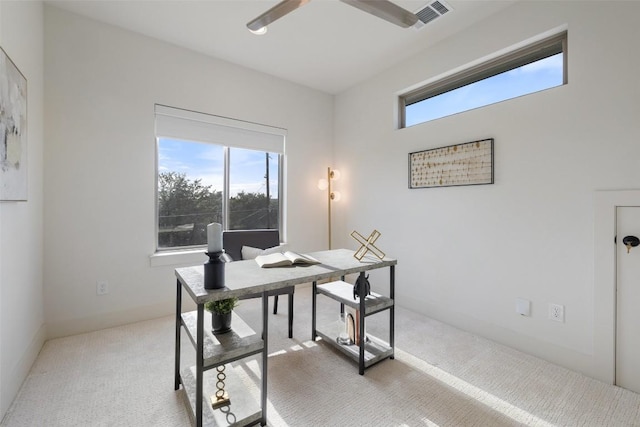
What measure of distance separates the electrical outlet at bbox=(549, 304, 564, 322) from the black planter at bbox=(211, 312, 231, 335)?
2.22m

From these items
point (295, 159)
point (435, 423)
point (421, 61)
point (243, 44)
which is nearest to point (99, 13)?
point (243, 44)

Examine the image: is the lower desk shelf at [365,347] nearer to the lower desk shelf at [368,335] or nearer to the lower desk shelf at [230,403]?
the lower desk shelf at [368,335]

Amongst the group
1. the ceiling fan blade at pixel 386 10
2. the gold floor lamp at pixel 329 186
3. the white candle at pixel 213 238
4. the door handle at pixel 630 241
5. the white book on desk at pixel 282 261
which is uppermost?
the ceiling fan blade at pixel 386 10

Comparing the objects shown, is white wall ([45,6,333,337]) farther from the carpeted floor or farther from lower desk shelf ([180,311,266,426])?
lower desk shelf ([180,311,266,426])

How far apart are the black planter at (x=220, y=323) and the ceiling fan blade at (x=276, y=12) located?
1555 mm

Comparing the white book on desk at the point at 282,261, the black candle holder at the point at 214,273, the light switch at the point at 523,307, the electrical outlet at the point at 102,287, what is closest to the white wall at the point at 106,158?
the electrical outlet at the point at 102,287

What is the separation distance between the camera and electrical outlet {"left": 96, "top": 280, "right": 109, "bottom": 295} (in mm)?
2533

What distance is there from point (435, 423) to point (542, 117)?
215 cm

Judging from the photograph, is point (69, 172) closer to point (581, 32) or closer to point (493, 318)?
point (493, 318)

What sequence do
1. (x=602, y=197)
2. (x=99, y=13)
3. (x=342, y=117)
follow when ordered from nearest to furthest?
(x=602, y=197) < (x=99, y=13) < (x=342, y=117)

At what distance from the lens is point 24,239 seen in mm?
1895

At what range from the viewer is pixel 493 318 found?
240cm

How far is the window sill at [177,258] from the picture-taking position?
2791mm

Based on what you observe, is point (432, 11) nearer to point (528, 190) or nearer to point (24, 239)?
point (528, 190)
